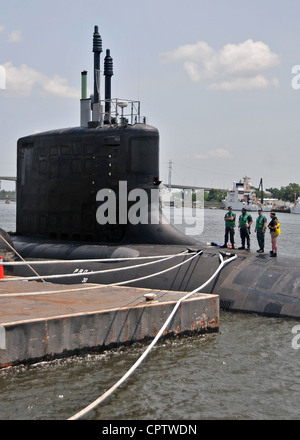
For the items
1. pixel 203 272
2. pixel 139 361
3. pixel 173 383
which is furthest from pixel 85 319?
pixel 203 272

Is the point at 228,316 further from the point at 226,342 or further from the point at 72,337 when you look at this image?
the point at 72,337

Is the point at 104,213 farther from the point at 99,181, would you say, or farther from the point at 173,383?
the point at 173,383

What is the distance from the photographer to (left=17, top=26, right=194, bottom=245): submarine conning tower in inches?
702

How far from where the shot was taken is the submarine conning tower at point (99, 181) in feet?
58.5

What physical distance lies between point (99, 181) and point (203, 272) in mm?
4361

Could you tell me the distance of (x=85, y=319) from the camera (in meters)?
11.2

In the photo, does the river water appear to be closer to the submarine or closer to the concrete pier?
the concrete pier

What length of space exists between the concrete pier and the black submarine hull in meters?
1.27

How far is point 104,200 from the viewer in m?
18.0

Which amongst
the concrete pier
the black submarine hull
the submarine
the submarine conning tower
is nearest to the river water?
the concrete pier

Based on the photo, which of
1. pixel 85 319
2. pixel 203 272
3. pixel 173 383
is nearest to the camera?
pixel 173 383

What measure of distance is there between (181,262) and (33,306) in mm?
5830

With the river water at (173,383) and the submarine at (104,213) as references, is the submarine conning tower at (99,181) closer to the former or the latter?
the submarine at (104,213)

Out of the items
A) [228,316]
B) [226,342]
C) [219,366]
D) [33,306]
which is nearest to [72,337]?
[33,306]
